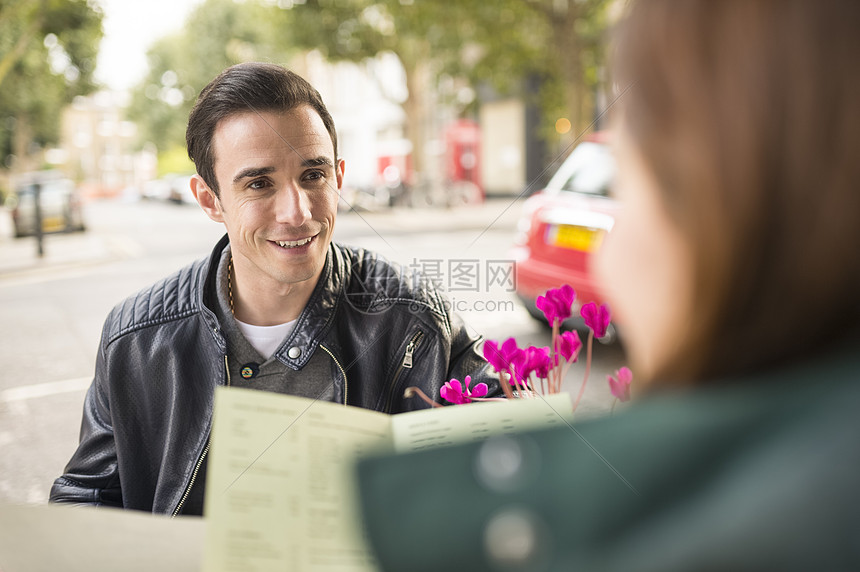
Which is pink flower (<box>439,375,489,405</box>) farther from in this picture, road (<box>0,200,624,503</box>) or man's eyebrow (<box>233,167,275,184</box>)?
man's eyebrow (<box>233,167,275,184</box>)

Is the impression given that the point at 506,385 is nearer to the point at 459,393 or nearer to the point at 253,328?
the point at 459,393

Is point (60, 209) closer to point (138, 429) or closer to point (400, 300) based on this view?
point (138, 429)

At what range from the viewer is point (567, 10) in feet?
20.0

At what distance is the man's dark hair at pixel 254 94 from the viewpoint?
97 cm

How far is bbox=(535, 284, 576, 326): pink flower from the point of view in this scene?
799 mm

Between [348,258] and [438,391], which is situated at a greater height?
[348,258]

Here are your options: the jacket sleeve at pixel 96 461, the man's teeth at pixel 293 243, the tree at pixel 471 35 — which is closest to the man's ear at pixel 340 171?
the man's teeth at pixel 293 243

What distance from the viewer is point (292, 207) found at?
3.46ft

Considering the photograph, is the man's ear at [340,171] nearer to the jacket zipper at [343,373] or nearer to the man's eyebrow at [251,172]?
the man's eyebrow at [251,172]

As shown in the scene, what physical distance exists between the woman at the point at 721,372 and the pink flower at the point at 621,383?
462 millimetres

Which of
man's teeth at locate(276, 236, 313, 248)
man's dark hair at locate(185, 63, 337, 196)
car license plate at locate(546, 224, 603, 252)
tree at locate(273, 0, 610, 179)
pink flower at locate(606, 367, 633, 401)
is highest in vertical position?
tree at locate(273, 0, 610, 179)


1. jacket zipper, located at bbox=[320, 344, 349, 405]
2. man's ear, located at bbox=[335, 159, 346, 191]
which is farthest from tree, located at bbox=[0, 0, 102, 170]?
jacket zipper, located at bbox=[320, 344, 349, 405]

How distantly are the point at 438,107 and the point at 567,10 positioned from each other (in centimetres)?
593

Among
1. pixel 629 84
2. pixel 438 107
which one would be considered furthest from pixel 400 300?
pixel 438 107
